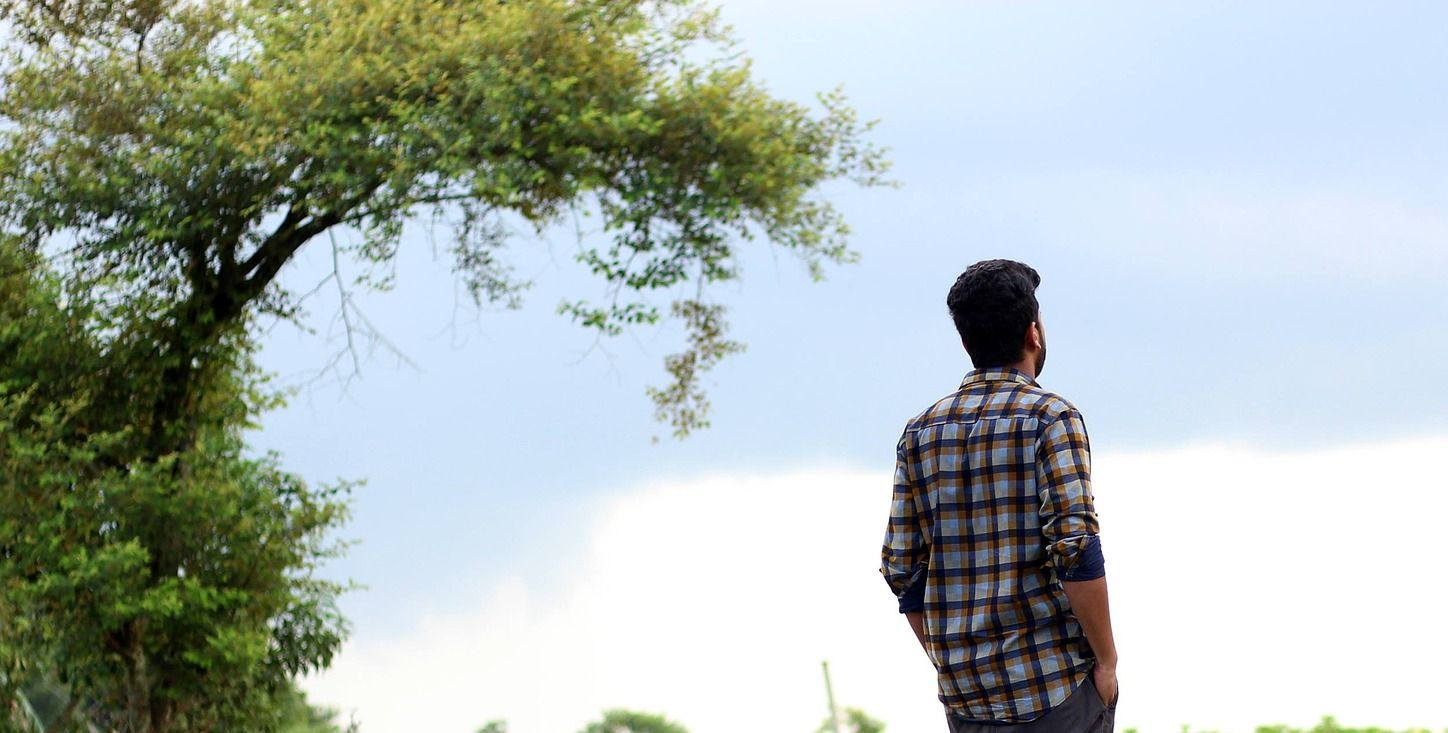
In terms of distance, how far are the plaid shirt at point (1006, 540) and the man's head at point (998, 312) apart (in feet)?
0.16

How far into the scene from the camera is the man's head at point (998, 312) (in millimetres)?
2967

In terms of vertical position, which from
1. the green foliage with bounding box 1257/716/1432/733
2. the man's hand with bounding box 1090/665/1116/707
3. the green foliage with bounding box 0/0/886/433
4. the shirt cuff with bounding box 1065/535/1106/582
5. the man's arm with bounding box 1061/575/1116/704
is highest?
Answer: the green foliage with bounding box 0/0/886/433

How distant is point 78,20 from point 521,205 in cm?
436

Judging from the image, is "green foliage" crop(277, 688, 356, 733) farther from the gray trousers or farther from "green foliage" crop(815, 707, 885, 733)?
the gray trousers

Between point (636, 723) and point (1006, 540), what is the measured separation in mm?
10162

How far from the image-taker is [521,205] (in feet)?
34.8

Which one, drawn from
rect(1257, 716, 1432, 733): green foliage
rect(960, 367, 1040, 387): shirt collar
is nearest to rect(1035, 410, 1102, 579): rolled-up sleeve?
rect(960, 367, 1040, 387): shirt collar

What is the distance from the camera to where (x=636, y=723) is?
41.1ft

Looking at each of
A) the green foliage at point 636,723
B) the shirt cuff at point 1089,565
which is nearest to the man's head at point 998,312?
the shirt cuff at point 1089,565

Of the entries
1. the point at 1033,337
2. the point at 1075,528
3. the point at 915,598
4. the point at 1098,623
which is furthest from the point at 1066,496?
the point at 915,598

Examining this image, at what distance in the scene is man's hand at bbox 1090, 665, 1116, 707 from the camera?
9.48ft

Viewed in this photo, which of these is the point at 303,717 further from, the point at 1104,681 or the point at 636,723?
the point at 1104,681

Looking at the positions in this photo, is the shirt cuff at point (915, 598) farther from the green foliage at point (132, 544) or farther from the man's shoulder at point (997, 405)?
the green foliage at point (132, 544)

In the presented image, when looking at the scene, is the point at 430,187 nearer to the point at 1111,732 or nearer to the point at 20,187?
the point at 20,187
